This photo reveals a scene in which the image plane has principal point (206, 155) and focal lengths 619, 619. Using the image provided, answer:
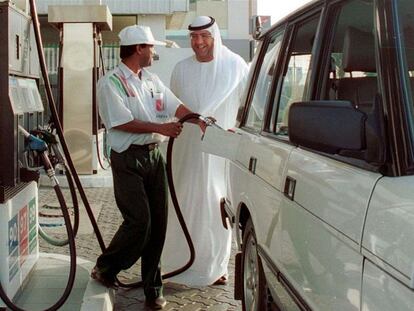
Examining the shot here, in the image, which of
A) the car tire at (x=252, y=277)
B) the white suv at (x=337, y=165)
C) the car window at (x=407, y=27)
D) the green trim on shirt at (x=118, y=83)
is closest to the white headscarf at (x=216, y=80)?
the green trim on shirt at (x=118, y=83)

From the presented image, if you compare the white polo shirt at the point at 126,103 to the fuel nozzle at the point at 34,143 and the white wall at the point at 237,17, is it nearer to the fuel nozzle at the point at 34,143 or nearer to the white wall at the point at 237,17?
the fuel nozzle at the point at 34,143

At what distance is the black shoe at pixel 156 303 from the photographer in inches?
176

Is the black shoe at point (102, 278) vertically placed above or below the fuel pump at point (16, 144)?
below

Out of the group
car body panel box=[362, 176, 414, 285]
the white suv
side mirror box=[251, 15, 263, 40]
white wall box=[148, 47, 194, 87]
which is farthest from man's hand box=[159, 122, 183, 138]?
white wall box=[148, 47, 194, 87]

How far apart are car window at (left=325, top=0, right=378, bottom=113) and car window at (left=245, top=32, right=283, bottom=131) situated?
96 centimetres

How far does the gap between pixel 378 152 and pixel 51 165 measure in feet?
8.61

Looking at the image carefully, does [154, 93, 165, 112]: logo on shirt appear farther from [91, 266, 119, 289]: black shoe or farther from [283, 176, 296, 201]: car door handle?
[283, 176, 296, 201]: car door handle

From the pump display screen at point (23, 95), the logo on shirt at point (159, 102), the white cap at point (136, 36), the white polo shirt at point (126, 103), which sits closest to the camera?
the pump display screen at point (23, 95)

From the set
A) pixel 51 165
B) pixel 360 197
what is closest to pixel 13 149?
pixel 51 165

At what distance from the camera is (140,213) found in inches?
169

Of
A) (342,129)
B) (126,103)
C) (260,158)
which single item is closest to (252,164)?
(260,158)

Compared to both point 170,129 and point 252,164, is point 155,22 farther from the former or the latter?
point 252,164

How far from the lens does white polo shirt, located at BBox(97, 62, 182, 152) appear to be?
4.23m

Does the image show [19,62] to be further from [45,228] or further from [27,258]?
[45,228]
